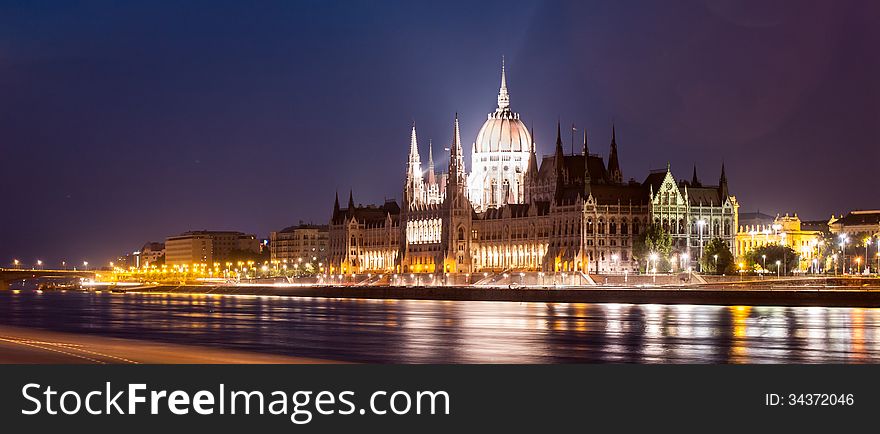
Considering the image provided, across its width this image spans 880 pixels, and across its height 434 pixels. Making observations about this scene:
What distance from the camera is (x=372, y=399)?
32.9 meters

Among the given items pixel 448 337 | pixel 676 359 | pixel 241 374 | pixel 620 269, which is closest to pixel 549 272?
pixel 620 269

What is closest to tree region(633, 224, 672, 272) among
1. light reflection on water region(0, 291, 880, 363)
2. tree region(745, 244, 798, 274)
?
tree region(745, 244, 798, 274)

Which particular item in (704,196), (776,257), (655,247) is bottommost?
(776,257)

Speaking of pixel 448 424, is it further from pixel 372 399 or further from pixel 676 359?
pixel 676 359

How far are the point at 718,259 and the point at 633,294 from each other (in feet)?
145

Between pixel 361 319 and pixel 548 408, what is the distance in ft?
174

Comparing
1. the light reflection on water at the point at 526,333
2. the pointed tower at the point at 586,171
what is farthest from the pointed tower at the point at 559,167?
the light reflection on water at the point at 526,333

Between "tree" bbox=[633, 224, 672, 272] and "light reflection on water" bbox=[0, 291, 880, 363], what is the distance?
6420 cm

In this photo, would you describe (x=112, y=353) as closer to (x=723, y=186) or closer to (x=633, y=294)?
(x=633, y=294)

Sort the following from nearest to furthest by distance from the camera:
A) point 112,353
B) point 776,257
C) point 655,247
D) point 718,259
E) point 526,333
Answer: point 112,353 < point 526,333 < point 718,259 < point 655,247 < point 776,257

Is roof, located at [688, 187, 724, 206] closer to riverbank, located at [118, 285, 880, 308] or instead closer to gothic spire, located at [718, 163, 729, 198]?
gothic spire, located at [718, 163, 729, 198]

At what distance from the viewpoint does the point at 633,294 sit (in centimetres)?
11775

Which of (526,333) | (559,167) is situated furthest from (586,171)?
(526,333)

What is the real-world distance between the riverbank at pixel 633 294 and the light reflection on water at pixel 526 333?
4.88 metres
